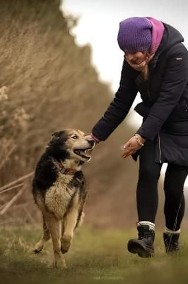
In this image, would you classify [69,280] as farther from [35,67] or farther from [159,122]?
[35,67]

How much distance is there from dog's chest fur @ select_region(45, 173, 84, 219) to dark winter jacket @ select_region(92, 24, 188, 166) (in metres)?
0.57

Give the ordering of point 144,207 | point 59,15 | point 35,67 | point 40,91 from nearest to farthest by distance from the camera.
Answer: point 144,207
point 35,67
point 40,91
point 59,15

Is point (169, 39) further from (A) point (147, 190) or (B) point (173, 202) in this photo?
(B) point (173, 202)

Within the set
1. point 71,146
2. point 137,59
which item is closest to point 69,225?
point 71,146

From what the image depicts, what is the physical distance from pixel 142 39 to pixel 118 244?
16.2ft

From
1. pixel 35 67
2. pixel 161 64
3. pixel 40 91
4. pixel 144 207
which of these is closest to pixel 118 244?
pixel 40 91

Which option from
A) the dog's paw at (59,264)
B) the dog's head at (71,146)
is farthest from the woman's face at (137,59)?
the dog's paw at (59,264)

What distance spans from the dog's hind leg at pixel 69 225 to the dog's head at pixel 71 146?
1.24 ft

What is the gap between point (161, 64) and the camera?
5.15m

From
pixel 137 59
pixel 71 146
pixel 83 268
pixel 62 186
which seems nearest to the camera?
pixel 137 59

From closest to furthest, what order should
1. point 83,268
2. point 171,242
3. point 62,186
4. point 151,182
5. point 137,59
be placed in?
1. point 137,59
2. point 151,182
3. point 83,268
4. point 171,242
5. point 62,186

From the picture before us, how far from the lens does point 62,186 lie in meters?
5.92

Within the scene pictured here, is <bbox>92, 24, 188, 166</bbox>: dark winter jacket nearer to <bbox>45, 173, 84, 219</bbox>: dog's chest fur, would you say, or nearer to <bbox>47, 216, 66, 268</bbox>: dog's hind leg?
<bbox>45, 173, 84, 219</bbox>: dog's chest fur

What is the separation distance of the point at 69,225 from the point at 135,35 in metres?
1.98
